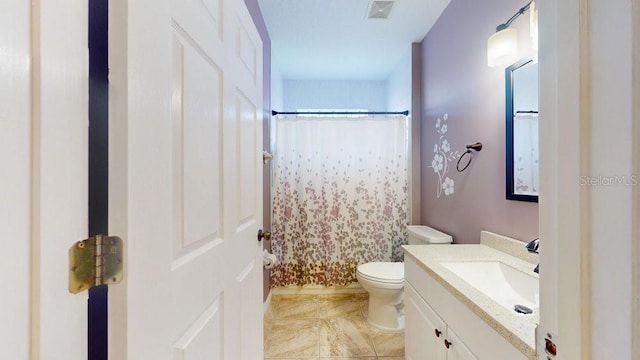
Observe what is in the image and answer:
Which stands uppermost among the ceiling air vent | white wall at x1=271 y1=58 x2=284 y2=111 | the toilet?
the ceiling air vent

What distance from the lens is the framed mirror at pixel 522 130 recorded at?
4.51ft

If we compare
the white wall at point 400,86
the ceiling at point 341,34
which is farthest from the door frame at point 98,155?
the white wall at point 400,86

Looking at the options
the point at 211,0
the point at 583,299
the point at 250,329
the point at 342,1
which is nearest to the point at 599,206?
the point at 583,299

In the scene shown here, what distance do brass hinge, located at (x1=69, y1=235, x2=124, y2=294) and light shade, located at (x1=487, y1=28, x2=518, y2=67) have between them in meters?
1.75

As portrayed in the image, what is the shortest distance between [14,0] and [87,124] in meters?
0.16

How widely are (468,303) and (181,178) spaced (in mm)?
942

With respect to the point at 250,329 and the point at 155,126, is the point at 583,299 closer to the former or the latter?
the point at 155,126

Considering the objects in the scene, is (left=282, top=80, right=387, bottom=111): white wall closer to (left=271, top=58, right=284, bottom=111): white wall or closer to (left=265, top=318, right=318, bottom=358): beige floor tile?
(left=271, top=58, right=284, bottom=111): white wall

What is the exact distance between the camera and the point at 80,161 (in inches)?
16.7

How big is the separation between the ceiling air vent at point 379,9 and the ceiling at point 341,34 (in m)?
0.03

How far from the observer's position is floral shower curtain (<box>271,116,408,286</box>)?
2771mm

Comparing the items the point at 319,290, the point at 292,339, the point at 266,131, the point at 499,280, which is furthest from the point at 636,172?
the point at 319,290

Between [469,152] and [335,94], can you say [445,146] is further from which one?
[335,94]

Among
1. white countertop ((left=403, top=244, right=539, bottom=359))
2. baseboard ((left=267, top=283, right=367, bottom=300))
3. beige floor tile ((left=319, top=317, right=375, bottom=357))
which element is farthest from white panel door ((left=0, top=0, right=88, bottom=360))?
baseboard ((left=267, top=283, right=367, bottom=300))
